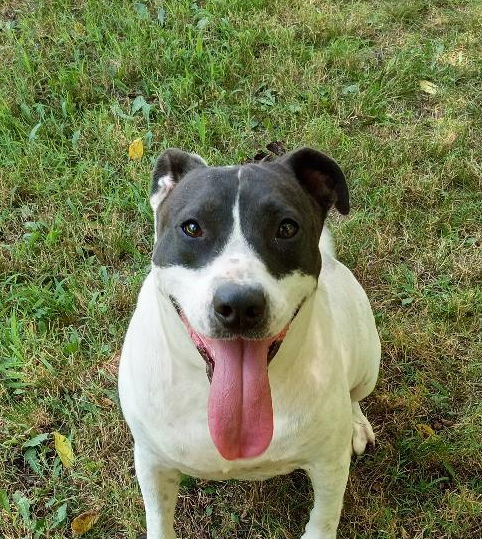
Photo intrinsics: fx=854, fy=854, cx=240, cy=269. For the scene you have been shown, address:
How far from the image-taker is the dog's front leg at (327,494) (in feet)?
10.2

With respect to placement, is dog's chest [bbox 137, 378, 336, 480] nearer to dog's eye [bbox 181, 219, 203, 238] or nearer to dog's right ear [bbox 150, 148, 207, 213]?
dog's eye [bbox 181, 219, 203, 238]

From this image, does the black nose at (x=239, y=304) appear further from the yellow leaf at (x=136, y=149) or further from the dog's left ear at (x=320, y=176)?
the yellow leaf at (x=136, y=149)

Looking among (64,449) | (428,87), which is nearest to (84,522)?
(64,449)

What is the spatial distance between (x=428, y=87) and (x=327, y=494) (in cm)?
339

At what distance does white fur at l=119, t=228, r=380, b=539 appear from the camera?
2.63 metres

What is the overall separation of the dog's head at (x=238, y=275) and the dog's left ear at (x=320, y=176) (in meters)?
0.15

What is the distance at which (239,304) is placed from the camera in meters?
2.46

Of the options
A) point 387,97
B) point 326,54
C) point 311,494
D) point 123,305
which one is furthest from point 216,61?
point 311,494

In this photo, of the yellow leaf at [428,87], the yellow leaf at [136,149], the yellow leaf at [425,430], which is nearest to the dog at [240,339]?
the yellow leaf at [425,430]

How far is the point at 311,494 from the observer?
3.67m

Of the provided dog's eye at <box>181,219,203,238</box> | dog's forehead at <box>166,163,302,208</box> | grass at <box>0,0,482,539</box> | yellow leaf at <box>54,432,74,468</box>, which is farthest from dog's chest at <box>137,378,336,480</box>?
yellow leaf at <box>54,432,74,468</box>

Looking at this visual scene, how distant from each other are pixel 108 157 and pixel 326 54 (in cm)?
173

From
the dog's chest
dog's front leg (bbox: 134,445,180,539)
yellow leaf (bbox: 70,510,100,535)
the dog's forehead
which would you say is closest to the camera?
the dog's forehead

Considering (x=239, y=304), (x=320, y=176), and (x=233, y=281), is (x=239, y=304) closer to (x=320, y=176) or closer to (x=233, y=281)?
(x=233, y=281)
